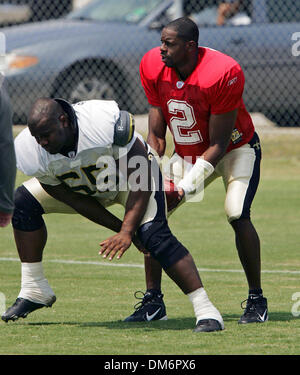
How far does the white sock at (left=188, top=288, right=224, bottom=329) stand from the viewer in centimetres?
604

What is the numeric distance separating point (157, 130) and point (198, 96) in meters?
0.52

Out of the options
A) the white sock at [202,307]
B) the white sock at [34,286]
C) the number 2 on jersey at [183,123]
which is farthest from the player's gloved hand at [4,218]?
the number 2 on jersey at [183,123]

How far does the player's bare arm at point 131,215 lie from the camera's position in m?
5.88

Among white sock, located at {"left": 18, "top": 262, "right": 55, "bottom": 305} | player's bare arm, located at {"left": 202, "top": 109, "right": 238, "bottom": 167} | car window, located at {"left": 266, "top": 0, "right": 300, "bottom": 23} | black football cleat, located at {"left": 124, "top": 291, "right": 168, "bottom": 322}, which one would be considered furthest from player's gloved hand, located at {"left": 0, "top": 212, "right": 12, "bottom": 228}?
car window, located at {"left": 266, "top": 0, "right": 300, "bottom": 23}

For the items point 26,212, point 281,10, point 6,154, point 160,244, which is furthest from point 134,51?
point 6,154

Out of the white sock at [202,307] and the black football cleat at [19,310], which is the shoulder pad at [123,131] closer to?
the white sock at [202,307]

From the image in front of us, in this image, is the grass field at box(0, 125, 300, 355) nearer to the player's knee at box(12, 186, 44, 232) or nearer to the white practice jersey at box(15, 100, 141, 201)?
the player's knee at box(12, 186, 44, 232)

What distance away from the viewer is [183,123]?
6625mm

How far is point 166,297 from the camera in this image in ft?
24.4

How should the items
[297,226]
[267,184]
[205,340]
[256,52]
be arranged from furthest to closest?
[256,52], [267,184], [297,226], [205,340]

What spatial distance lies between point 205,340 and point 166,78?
1847 mm
